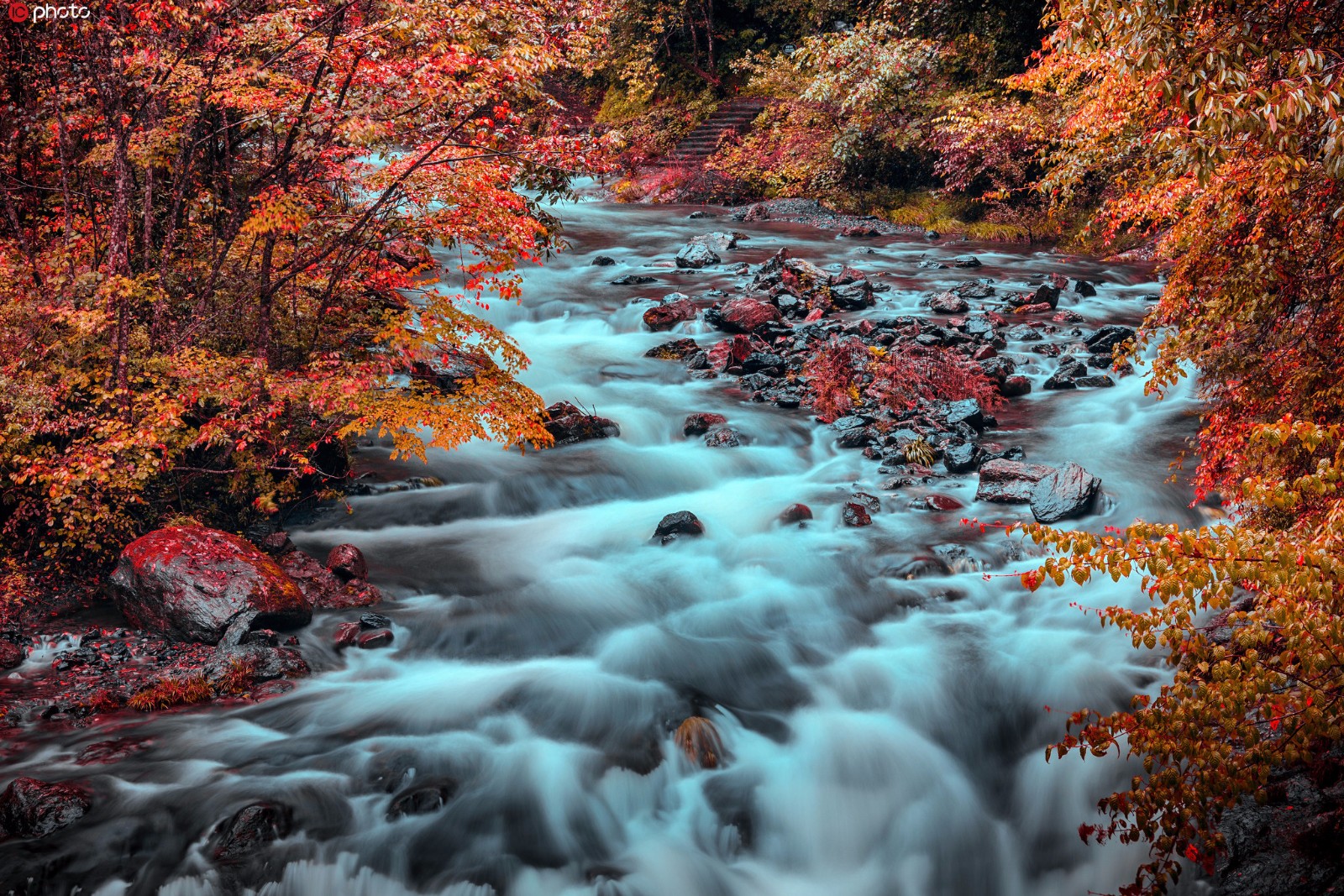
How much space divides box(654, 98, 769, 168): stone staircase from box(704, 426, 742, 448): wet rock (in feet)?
66.8

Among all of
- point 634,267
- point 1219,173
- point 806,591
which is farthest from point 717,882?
point 634,267

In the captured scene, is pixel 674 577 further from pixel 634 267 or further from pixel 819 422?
pixel 634 267

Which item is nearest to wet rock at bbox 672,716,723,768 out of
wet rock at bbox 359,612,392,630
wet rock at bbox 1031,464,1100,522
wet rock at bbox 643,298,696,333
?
wet rock at bbox 359,612,392,630

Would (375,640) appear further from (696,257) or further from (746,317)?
(696,257)

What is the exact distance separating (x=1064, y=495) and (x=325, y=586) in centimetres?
752

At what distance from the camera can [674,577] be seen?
28.5 ft

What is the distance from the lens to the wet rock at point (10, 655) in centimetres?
670

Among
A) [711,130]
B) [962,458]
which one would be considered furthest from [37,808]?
[711,130]

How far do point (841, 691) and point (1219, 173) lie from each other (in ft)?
15.7

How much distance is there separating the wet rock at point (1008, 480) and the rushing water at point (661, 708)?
197 mm

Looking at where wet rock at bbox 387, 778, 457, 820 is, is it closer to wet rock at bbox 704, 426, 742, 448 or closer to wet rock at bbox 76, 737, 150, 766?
wet rock at bbox 76, 737, 150, 766

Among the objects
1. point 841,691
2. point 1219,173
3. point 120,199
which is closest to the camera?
point 1219,173

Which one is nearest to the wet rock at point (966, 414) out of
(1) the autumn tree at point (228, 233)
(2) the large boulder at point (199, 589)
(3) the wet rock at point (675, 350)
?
(3) the wet rock at point (675, 350)

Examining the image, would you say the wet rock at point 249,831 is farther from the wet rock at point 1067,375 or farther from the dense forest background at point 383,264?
the wet rock at point 1067,375
